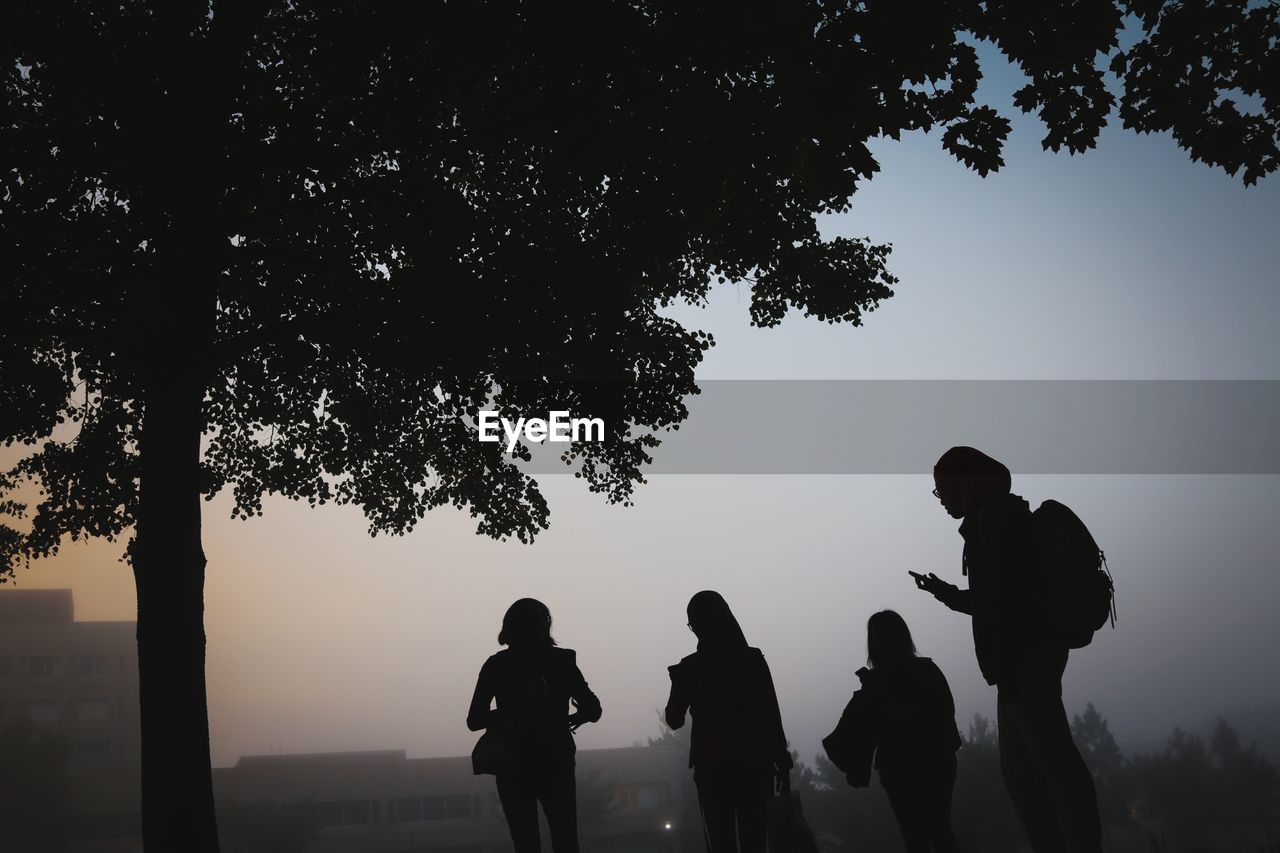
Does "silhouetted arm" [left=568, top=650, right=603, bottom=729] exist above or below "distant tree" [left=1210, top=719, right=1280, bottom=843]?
above

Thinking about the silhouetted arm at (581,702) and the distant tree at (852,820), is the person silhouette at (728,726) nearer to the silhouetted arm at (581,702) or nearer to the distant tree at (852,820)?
the silhouetted arm at (581,702)

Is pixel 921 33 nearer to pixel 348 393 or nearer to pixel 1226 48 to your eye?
pixel 1226 48

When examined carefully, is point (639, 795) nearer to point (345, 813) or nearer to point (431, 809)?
point (431, 809)

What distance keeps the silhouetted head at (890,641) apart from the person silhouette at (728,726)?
74 cm

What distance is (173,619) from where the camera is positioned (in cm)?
862

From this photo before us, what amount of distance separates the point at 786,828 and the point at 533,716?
186 centimetres

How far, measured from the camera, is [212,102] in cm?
984

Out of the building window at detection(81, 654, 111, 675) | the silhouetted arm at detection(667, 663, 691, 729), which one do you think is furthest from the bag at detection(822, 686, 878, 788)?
the building window at detection(81, 654, 111, 675)

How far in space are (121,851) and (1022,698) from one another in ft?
366

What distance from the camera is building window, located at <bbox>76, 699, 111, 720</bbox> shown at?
110m

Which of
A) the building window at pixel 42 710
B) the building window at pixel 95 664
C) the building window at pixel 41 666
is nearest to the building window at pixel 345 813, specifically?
the building window at pixel 95 664

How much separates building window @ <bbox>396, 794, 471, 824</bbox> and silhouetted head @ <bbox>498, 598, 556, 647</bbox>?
10508cm

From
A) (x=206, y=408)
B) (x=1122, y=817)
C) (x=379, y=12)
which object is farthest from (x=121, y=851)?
(x=1122, y=817)

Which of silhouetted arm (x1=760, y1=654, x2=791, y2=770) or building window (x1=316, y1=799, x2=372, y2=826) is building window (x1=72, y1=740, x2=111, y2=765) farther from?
silhouetted arm (x1=760, y1=654, x2=791, y2=770)
